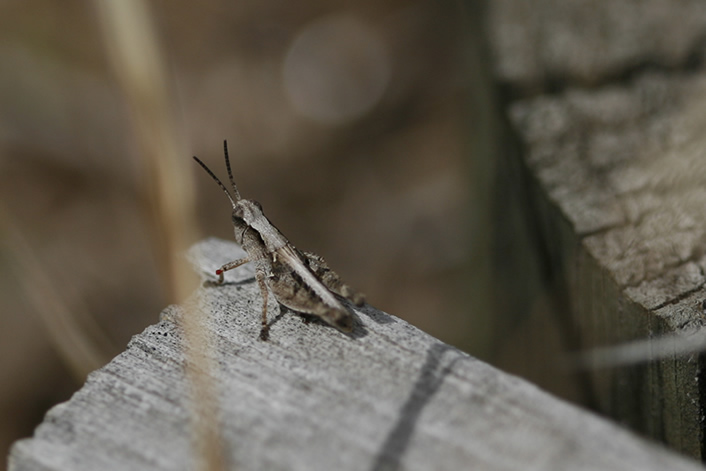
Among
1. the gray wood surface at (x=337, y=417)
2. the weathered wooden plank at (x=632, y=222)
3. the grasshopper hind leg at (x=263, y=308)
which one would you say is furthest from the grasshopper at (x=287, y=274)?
the weathered wooden plank at (x=632, y=222)

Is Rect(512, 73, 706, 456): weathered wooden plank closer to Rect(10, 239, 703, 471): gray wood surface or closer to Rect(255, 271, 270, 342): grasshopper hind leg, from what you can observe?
Rect(10, 239, 703, 471): gray wood surface

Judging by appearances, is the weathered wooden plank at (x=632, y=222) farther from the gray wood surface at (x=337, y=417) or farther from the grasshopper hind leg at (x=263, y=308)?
the grasshopper hind leg at (x=263, y=308)

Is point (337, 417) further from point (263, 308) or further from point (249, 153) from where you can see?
point (249, 153)

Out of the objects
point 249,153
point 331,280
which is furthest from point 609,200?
point 249,153

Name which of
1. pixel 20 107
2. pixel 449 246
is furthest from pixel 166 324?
pixel 20 107

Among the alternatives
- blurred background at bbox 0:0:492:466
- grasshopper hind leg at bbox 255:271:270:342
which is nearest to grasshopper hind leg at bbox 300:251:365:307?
grasshopper hind leg at bbox 255:271:270:342

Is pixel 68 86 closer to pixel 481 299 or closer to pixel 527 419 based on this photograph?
pixel 481 299
